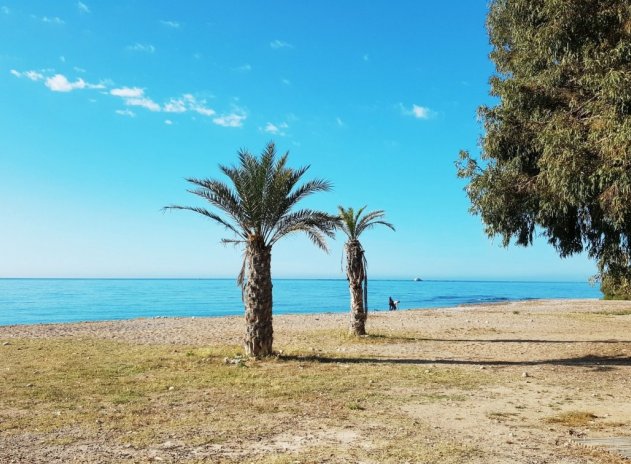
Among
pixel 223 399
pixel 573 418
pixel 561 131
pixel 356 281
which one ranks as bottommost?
pixel 573 418

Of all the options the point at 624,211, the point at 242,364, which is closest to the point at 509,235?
the point at 624,211

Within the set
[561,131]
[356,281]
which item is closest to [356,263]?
[356,281]

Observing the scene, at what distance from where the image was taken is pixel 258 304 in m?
15.2

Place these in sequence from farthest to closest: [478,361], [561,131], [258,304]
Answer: [478,361] < [258,304] < [561,131]

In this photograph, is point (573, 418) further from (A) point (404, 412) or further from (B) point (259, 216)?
(B) point (259, 216)

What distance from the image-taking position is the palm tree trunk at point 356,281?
2108 centimetres

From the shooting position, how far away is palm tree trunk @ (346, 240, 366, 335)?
69.2 ft

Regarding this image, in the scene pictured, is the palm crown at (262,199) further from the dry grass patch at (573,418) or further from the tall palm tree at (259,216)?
the dry grass patch at (573,418)

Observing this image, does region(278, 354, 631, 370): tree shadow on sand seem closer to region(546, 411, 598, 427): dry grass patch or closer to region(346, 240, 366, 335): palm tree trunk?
region(346, 240, 366, 335): palm tree trunk

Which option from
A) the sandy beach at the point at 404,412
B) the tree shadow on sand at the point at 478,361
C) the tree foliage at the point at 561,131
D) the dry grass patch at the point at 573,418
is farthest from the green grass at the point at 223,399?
the tree foliage at the point at 561,131

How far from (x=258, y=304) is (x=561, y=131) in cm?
934

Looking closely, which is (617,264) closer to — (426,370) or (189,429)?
(426,370)

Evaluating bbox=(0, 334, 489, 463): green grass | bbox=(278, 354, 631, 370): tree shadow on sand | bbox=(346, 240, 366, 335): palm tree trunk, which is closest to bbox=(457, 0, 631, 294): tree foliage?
bbox=(278, 354, 631, 370): tree shadow on sand

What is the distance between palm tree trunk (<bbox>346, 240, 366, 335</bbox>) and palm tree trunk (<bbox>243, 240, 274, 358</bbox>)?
6413 mm
